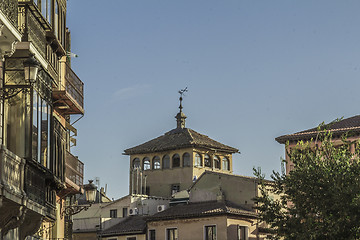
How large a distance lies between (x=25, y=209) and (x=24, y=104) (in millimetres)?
2546

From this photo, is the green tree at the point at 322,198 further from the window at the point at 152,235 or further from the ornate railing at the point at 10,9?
the window at the point at 152,235

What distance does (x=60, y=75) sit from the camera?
25.3 metres

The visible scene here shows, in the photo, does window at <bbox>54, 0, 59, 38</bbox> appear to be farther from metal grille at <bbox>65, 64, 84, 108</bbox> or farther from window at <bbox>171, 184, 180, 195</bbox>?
window at <bbox>171, 184, 180, 195</bbox>

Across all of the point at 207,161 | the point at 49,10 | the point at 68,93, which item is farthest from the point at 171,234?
the point at 49,10

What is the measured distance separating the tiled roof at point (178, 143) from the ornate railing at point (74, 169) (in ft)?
137

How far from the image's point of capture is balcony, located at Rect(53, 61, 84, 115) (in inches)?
982

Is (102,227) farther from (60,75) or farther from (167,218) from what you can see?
(60,75)

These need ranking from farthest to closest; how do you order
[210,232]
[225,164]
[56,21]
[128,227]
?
1. [225,164]
2. [128,227]
3. [210,232]
4. [56,21]

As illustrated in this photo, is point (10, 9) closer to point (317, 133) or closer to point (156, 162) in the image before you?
point (317, 133)

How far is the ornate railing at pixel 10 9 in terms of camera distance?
16.9 meters

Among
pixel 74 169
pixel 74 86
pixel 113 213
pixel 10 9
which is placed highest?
pixel 74 86

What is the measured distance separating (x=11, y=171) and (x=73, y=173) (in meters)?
10.9

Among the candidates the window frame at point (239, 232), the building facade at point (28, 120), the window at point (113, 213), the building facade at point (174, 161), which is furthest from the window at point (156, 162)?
the building facade at point (28, 120)

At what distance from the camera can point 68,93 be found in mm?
25172
